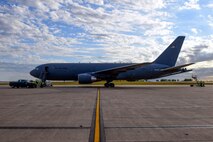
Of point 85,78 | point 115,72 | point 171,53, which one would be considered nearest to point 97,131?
point 85,78

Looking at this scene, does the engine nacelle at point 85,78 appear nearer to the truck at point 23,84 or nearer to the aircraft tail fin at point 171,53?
the truck at point 23,84

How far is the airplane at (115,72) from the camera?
143 feet

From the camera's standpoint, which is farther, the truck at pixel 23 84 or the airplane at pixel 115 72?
the truck at pixel 23 84

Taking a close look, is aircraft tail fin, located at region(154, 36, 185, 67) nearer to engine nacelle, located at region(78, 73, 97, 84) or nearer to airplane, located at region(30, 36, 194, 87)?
airplane, located at region(30, 36, 194, 87)

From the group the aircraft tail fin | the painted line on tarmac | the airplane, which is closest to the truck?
the airplane

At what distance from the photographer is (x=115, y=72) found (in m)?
42.4

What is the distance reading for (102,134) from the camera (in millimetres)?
7746

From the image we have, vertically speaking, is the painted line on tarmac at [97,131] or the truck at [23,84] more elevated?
the truck at [23,84]

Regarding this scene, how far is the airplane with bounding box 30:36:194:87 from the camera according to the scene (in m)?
43.5

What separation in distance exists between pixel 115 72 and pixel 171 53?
362 inches

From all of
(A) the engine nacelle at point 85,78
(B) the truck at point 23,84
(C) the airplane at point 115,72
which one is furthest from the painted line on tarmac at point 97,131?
(B) the truck at point 23,84

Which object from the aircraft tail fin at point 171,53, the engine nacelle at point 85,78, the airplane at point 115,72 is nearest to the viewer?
the engine nacelle at point 85,78

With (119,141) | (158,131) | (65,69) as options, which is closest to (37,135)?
(119,141)

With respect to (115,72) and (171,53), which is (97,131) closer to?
(115,72)
